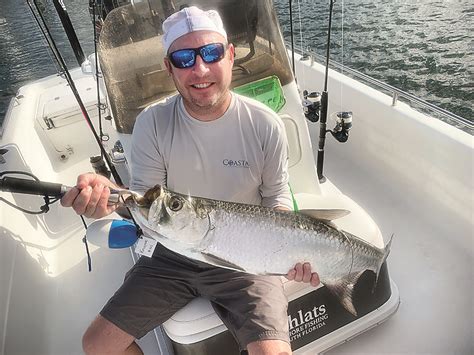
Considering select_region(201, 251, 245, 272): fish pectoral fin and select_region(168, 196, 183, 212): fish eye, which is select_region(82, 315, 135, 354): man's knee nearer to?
select_region(201, 251, 245, 272): fish pectoral fin

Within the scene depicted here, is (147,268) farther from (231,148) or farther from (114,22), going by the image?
(114,22)

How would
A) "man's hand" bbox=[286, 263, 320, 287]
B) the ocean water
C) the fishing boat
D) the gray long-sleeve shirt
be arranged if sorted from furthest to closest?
the ocean water < the fishing boat < the gray long-sleeve shirt < "man's hand" bbox=[286, 263, 320, 287]

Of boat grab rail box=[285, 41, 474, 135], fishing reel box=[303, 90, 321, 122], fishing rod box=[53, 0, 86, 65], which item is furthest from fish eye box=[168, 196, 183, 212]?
fishing rod box=[53, 0, 86, 65]

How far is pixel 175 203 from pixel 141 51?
172 centimetres

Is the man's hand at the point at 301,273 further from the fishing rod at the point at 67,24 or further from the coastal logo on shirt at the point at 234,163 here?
the fishing rod at the point at 67,24

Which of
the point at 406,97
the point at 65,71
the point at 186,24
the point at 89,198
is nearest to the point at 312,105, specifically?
the point at 406,97

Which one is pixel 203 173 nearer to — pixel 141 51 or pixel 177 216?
pixel 177 216

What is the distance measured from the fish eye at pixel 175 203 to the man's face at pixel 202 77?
78cm

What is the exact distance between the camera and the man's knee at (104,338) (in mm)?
2182

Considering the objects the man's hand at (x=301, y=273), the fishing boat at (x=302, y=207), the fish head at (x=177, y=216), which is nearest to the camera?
the fish head at (x=177, y=216)

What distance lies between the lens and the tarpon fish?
1651 millimetres

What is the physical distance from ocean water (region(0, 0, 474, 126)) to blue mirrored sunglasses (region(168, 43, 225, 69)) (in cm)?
464

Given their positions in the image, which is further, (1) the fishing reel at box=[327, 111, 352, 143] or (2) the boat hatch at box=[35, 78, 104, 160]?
(2) the boat hatch at box=[35, 78, 104, 160]

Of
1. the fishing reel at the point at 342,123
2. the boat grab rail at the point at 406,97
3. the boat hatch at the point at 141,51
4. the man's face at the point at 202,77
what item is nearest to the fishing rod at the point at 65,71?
the boat hatch at the point at 141,51
